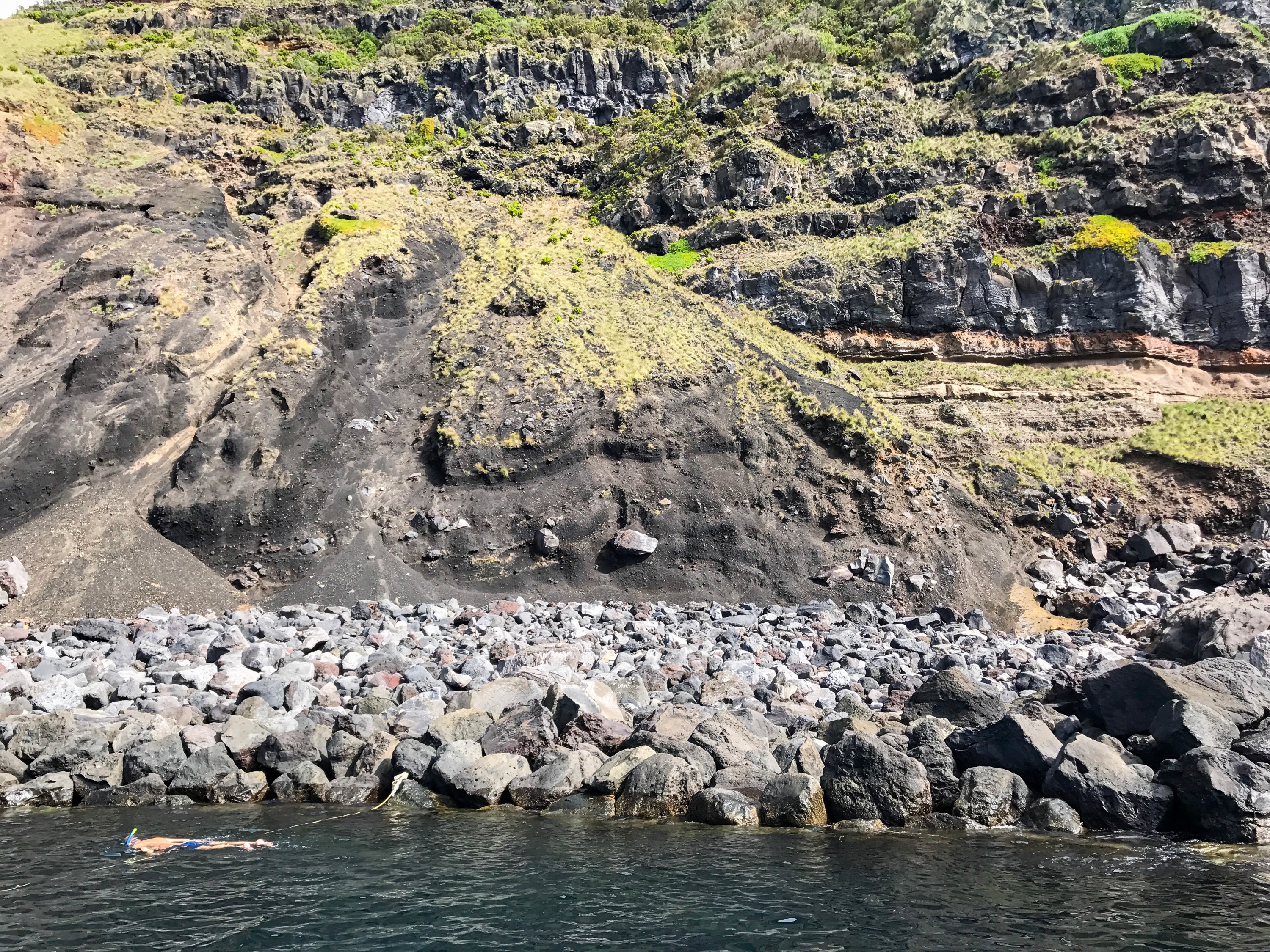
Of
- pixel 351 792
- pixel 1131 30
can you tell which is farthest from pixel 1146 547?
pixel 1131 30

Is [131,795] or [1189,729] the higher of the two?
[1189,729]

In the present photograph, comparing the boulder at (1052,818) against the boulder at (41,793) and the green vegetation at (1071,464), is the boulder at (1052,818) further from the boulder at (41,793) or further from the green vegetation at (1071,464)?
the green vegetation at (1071,464)

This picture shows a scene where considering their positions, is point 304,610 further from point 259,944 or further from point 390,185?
point 390,185

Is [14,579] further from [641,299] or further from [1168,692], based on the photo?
[1168,692]

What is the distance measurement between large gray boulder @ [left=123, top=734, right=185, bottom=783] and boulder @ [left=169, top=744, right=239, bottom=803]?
12cm

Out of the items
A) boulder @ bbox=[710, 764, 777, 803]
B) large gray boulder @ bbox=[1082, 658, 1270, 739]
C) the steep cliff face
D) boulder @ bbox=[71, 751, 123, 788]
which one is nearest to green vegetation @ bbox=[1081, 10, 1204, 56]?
the steep cliff face

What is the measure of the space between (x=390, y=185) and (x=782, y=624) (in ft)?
108

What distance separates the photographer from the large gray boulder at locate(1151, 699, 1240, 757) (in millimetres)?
11336

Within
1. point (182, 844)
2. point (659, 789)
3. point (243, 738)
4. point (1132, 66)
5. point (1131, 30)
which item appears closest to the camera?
point (182, 844)

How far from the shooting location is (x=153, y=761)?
12445 mm

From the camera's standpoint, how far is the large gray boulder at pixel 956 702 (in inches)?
550

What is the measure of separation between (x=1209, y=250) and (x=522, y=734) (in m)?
40.6

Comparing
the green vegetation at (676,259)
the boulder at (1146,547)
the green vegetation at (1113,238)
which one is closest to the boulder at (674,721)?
the boulder at (1146,547)

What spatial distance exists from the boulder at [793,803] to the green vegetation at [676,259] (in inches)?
1294
